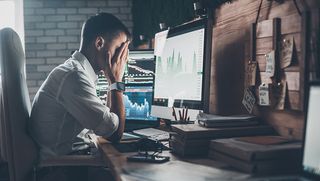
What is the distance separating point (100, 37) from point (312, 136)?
1.33m

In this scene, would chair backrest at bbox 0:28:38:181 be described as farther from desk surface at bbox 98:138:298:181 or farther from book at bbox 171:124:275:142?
book at bbox 171:124:275:142

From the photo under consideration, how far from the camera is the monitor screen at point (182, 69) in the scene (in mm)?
1685

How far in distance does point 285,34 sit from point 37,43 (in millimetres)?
2953

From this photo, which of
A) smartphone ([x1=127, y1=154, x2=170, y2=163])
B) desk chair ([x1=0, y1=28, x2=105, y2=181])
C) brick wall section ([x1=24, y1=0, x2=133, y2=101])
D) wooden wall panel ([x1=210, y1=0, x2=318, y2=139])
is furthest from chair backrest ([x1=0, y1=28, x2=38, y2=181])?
brick wall section ([x1=24, y1=0, x2=133, y2=101])

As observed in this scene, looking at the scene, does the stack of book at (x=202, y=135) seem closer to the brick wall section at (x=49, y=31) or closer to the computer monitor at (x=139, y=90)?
the computer monitor at (x=139, y=90)

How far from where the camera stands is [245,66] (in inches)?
62.5

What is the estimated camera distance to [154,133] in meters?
2.03

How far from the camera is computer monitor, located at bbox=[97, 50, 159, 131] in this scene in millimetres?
2299

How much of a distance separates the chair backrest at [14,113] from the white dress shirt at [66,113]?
0.08m

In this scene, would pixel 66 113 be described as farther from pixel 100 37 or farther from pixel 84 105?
pixel 100 37

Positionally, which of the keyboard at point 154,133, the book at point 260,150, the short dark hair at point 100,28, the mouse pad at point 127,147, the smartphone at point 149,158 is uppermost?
the short dark hair at point 100,28

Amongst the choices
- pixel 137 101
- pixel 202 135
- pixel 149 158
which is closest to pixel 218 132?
pixel 202 135

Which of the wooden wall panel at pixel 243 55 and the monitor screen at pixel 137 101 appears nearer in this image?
the wooden wall panel at pixel 243 55

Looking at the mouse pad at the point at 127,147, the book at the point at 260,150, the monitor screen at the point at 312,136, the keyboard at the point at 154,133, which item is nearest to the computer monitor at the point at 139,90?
the keyboard at the point at 154,133
